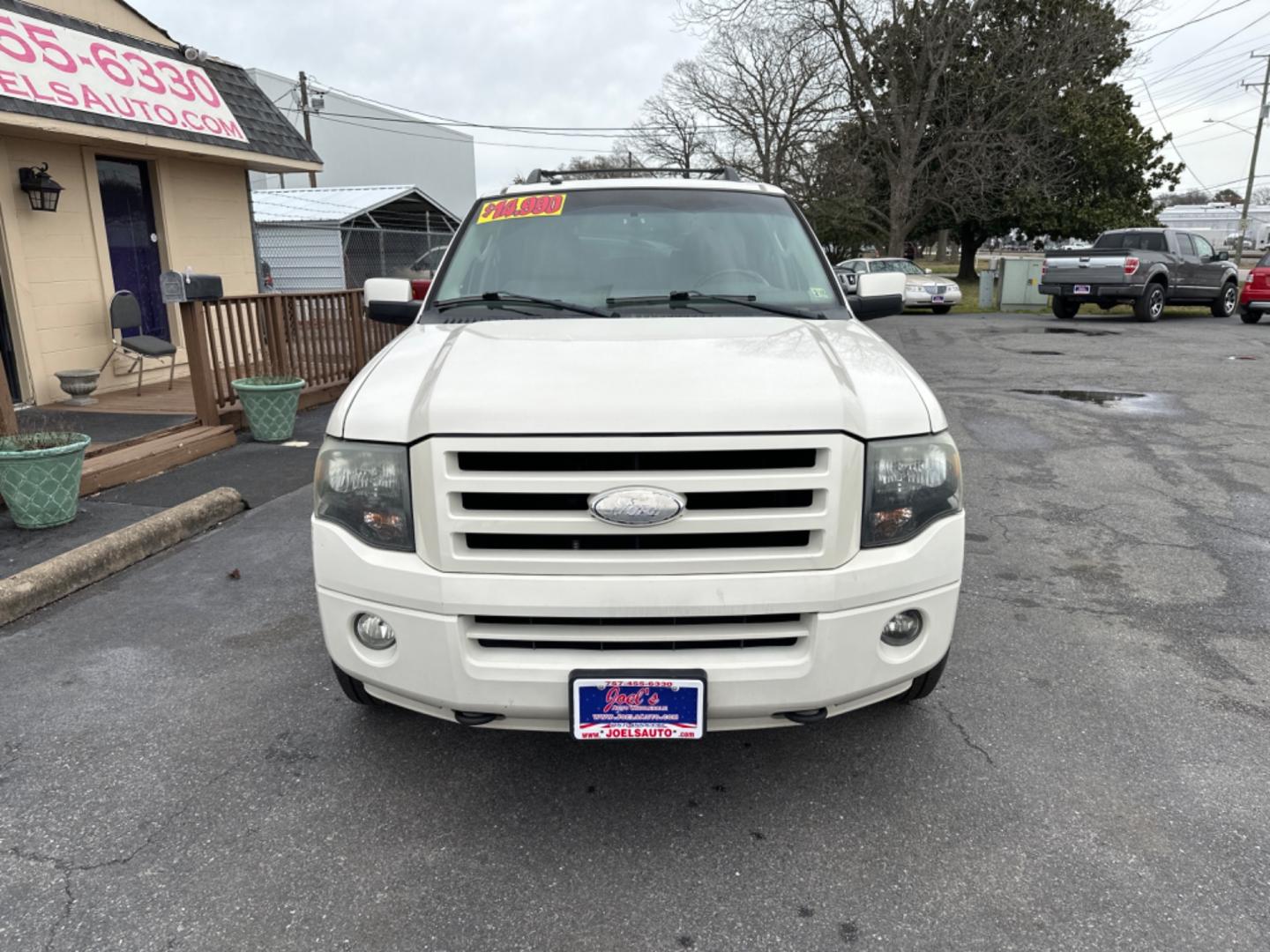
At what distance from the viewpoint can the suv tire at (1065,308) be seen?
61.8ft

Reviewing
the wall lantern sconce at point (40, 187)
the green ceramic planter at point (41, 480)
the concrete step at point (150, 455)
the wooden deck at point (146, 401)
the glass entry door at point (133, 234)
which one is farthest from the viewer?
the glass entry door at point (133, 234)

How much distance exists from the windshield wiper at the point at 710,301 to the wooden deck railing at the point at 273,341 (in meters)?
4.99

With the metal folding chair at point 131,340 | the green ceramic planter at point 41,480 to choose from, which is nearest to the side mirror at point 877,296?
the green ceramic planter at point 41,480

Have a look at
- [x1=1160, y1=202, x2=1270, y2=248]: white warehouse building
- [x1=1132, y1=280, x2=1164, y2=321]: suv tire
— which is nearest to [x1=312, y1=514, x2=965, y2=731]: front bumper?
[x1=1132, y1=280, x2=1164, y2=321]: suv tire

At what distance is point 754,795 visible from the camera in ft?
8.81

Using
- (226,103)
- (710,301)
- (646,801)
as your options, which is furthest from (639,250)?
(226,103)

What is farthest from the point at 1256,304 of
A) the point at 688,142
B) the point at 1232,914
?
the point at 688,142

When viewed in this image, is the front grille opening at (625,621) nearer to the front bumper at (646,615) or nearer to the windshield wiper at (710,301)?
the front bumper at (646,615)

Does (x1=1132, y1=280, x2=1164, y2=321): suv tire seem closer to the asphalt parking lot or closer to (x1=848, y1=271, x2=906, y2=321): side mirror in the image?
the asphalt parking lot

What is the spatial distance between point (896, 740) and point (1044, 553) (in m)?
2.35

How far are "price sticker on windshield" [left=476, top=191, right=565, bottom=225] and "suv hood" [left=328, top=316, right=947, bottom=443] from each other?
1.07 metres

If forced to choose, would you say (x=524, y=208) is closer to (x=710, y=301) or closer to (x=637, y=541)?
(x=710, y=301)

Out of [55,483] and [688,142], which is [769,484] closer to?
[55,483]

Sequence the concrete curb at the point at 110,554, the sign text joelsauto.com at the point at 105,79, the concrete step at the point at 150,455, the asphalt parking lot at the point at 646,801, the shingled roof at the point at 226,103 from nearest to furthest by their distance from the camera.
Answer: the asphalt parking lot at the point at 646,801
the concrete curb at the point at 110,554
the concrete step at the point at 150,455
the sign text joelsauto.com at the point at 105,79
the shingled roof at the point at 226,103
